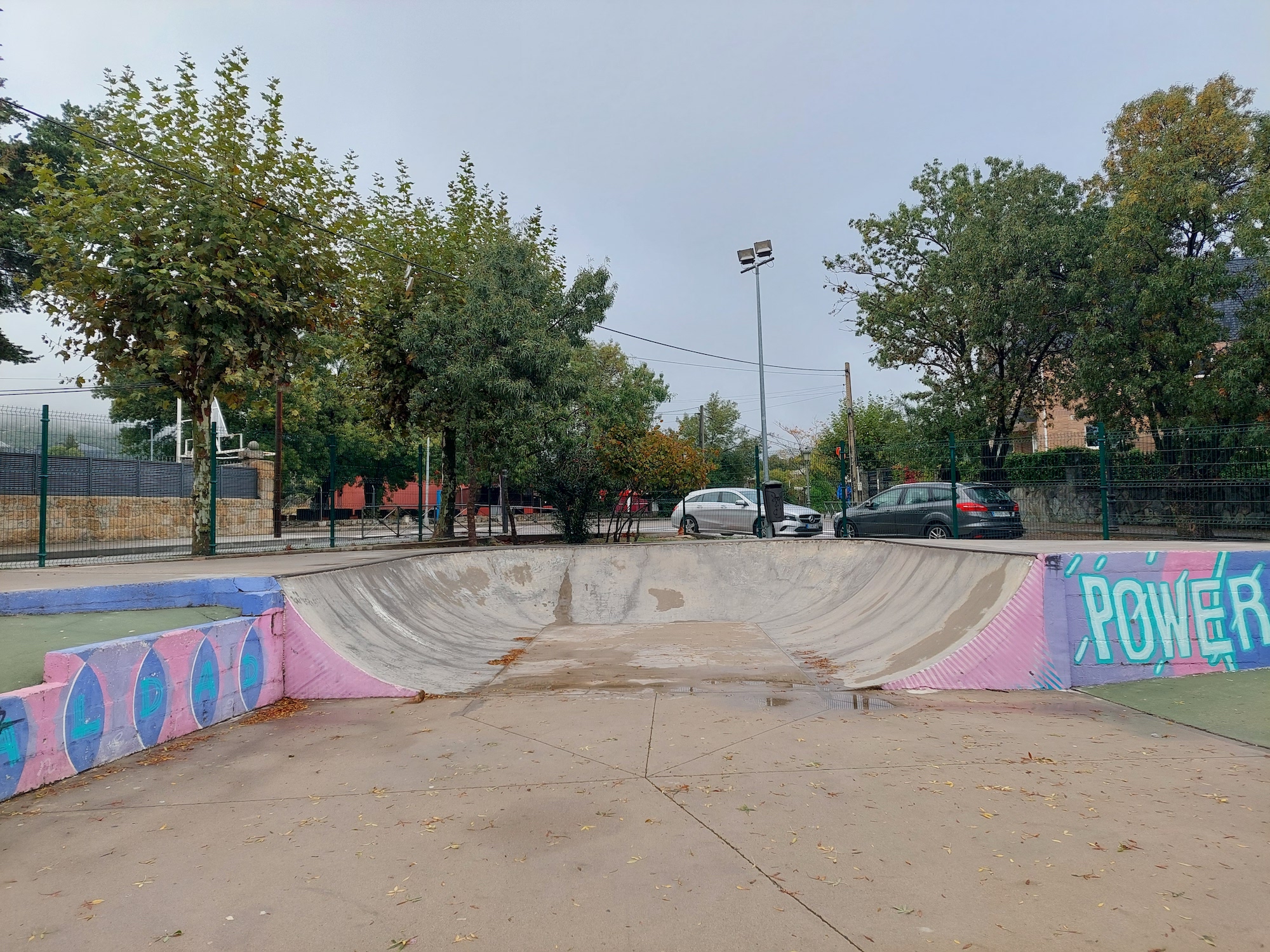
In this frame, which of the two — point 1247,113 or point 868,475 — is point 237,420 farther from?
point 1247,113

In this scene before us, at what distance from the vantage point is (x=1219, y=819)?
11.1 feet

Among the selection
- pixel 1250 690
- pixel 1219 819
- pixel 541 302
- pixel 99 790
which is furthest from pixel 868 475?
pixel 99 790

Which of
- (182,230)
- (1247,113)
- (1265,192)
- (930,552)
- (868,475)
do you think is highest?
(1247,113)

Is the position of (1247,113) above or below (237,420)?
above

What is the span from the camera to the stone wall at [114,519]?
14375 mm

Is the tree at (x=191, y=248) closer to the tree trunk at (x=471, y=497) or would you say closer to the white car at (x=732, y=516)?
the tree trunk at (x=471, y=497)

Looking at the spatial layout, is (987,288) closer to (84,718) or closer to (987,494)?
(987,494)

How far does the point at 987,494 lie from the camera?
13164 mm

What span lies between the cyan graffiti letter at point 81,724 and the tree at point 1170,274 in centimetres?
1799

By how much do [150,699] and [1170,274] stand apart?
1862 cm

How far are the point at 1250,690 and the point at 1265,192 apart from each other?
13.1 meters

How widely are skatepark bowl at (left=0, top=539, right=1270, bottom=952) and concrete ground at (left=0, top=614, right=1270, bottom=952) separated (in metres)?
0.02

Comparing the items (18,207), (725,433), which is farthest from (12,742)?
(725,433)

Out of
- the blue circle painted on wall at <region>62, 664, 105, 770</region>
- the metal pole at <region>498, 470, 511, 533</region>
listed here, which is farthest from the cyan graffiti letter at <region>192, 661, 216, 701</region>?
the metal pole at <region>498, 470, 511, 533</region>
